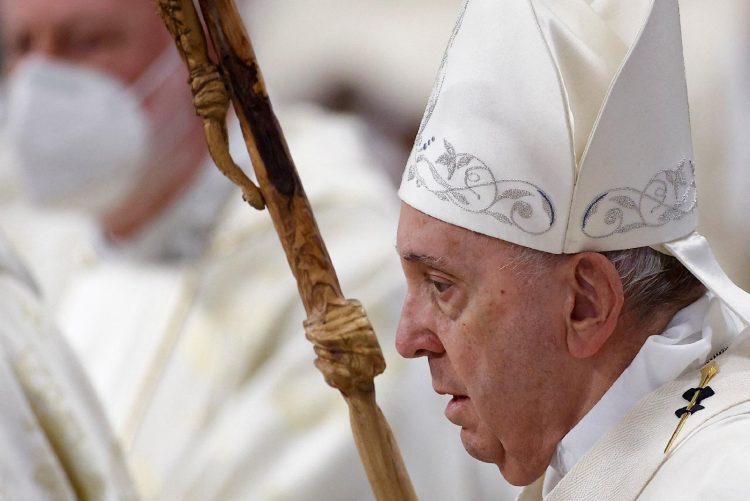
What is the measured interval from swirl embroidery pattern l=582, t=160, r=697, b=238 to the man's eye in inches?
8.0

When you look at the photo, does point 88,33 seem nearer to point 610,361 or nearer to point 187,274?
point 187,274

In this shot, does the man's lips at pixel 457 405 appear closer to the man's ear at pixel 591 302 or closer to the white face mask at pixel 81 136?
the man's ear at pixel 591 302

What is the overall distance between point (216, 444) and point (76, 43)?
51.7 inches

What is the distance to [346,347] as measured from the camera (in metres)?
2.07

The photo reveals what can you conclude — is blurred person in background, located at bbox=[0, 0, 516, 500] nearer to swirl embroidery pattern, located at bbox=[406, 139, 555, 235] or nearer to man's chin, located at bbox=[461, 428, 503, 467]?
man's chin, located at bbox=[461, 428, 503, 467]

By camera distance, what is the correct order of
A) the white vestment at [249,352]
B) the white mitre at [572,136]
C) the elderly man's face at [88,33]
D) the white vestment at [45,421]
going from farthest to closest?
the elderly man's face at [88,33] → the white vestment at [249,352] → the white vestment at [45,421] → the white mitre at [572,136]

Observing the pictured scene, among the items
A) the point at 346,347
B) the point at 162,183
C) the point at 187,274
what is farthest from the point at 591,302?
the point at 162,183

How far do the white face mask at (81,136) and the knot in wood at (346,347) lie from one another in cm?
256

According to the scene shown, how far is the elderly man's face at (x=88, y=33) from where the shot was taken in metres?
4.39

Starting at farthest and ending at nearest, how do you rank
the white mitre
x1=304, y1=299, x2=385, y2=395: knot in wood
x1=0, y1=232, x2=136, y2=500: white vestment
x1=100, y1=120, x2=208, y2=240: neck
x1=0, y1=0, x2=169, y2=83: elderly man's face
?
1. x1=100, y1=120, x2=208, y2=240: neck
2. x1=0, y1=0, x2=169, y2=83: elderly man's face
3. x1=0, y1=232, x2=136, y2=500: white vestment
4. x1=304, y1=299, x2=385, y2=395: knot in wood
5. the white mitre

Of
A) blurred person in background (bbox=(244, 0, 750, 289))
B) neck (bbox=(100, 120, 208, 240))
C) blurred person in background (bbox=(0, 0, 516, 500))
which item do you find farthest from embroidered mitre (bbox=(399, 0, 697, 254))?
blurred person in background (bbox=(244, 0, 750, 289))

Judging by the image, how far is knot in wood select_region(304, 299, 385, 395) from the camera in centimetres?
207

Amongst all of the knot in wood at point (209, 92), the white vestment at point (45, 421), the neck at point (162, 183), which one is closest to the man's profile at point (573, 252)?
the knot in wood at point (209, 92)

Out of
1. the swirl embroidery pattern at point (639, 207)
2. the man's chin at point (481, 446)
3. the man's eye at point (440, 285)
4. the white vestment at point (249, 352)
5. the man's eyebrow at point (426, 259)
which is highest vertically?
the white vestment at point (249, 352)
